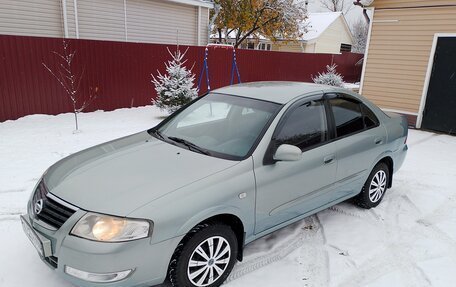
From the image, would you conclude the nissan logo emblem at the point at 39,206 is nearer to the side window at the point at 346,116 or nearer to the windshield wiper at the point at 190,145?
the windshield wiper at the point at 190,145

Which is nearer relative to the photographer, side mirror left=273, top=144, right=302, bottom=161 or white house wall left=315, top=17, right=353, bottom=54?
side mirror left=273, top=144, right=302, bottom=161

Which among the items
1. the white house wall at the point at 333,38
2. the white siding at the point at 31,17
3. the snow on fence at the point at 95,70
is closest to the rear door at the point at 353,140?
the snow on fence at the point at 95,70

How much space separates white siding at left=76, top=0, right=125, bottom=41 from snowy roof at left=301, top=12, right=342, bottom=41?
63.0ft

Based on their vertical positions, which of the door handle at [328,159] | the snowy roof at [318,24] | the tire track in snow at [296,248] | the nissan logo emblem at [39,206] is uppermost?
the snowy roof at [318,24]

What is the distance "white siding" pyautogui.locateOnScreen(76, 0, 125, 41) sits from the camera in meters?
11.5

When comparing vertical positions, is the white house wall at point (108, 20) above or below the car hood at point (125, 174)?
above

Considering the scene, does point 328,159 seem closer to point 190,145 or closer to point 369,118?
point 369,118

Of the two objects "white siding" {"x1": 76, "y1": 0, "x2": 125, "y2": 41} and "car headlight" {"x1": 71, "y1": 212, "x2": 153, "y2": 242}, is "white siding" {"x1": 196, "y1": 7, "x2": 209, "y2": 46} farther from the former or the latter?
"car headlight" {"x1": 71, "y1": 212, "x2": 153, "y2": 242}

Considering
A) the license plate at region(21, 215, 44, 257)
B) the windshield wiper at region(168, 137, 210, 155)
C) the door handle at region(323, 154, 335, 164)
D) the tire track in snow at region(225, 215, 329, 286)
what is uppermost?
the windshield wiper at region(168, 137, 210, 155)

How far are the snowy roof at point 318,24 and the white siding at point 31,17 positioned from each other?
21.5 metres

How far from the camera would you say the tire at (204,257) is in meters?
2.57

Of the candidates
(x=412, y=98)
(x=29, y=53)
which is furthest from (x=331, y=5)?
(x=29, y=53)

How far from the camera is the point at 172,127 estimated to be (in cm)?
379

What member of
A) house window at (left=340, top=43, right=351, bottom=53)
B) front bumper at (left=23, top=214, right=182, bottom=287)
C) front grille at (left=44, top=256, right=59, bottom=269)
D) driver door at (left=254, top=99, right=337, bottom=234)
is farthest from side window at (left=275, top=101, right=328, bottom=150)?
house window at (left=340, top=43, right=351, bottom=53)
